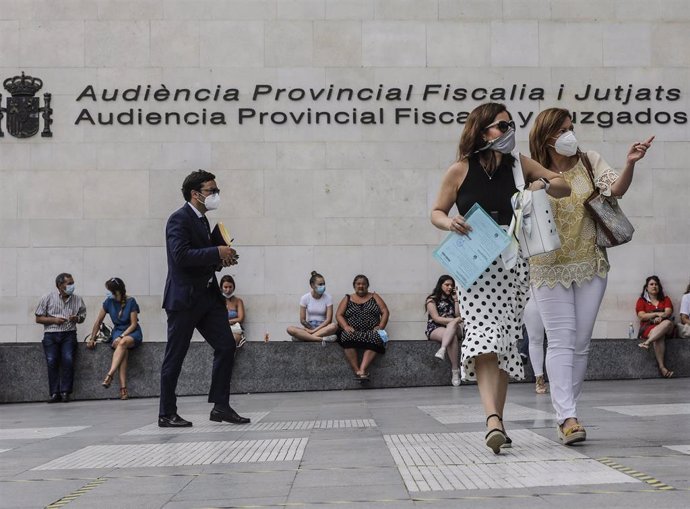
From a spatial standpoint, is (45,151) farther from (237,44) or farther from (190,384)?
(190,384)

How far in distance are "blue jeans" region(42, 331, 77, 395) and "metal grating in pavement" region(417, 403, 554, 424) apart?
271 inches

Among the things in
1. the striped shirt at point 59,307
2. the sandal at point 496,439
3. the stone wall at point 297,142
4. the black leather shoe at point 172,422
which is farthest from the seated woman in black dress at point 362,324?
the sandal at point 496,439

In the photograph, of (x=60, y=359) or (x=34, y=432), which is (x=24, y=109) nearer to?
(x=60, y=359)

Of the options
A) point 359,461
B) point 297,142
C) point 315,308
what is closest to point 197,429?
point 359,461

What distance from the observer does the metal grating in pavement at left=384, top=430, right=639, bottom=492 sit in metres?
4.84

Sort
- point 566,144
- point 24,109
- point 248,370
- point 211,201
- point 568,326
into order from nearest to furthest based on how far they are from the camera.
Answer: point 568,326, point 566,144, point 211,201, point 248,370, point 24,109

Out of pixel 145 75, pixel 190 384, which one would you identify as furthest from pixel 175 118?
pixel 190 384

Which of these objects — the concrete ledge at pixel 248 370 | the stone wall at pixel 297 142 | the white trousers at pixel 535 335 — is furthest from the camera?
the stone wall at pixel 297 142

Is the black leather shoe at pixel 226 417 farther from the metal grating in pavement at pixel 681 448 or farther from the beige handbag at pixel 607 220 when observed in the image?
the metal grating in pavement at pixel 681 448

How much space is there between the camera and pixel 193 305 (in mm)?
9266

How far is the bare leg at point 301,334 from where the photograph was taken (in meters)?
16.6

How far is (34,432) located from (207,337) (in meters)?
1.69

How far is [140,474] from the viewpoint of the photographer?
5762 mm

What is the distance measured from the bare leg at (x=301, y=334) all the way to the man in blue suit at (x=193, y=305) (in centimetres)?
706
